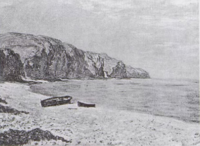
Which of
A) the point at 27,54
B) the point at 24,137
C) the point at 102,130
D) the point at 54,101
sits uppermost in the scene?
the point at 27,54

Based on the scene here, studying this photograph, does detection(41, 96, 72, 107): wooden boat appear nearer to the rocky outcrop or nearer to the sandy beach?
the sandy beach

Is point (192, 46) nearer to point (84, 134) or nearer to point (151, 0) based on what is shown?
point (151, 0)

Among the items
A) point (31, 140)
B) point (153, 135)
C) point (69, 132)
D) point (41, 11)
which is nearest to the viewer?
point (31, 140)

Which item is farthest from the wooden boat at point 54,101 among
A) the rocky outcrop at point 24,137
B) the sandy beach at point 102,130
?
the rocky outcrop at point 24,137

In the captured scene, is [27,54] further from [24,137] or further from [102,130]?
[24,137]

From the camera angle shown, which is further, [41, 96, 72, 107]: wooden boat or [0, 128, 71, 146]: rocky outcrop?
[41, 96, 72, 107]: wooden boat

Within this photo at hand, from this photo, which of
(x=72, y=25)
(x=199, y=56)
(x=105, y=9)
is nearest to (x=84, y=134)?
(x=72, y=25)

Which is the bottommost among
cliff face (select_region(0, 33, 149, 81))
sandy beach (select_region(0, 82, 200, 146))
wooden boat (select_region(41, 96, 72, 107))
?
sandy beach (select_region(0, 82, 200, 146))

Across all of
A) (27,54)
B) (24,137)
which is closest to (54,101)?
(27,54)

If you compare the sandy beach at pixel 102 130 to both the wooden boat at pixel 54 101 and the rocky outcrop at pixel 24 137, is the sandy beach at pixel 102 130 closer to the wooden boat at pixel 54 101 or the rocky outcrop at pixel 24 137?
the rocky outcrop at pixel 24 137

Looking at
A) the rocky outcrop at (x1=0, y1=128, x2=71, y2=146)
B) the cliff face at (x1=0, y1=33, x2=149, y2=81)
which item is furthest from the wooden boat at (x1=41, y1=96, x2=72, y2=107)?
the rocky outcrop at (x1=0, y1=128, x2=71, y2=146)

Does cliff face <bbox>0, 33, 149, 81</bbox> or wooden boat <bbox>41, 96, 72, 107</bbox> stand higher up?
cliff face <bbox>0, 33, 149, 81</bbox>
